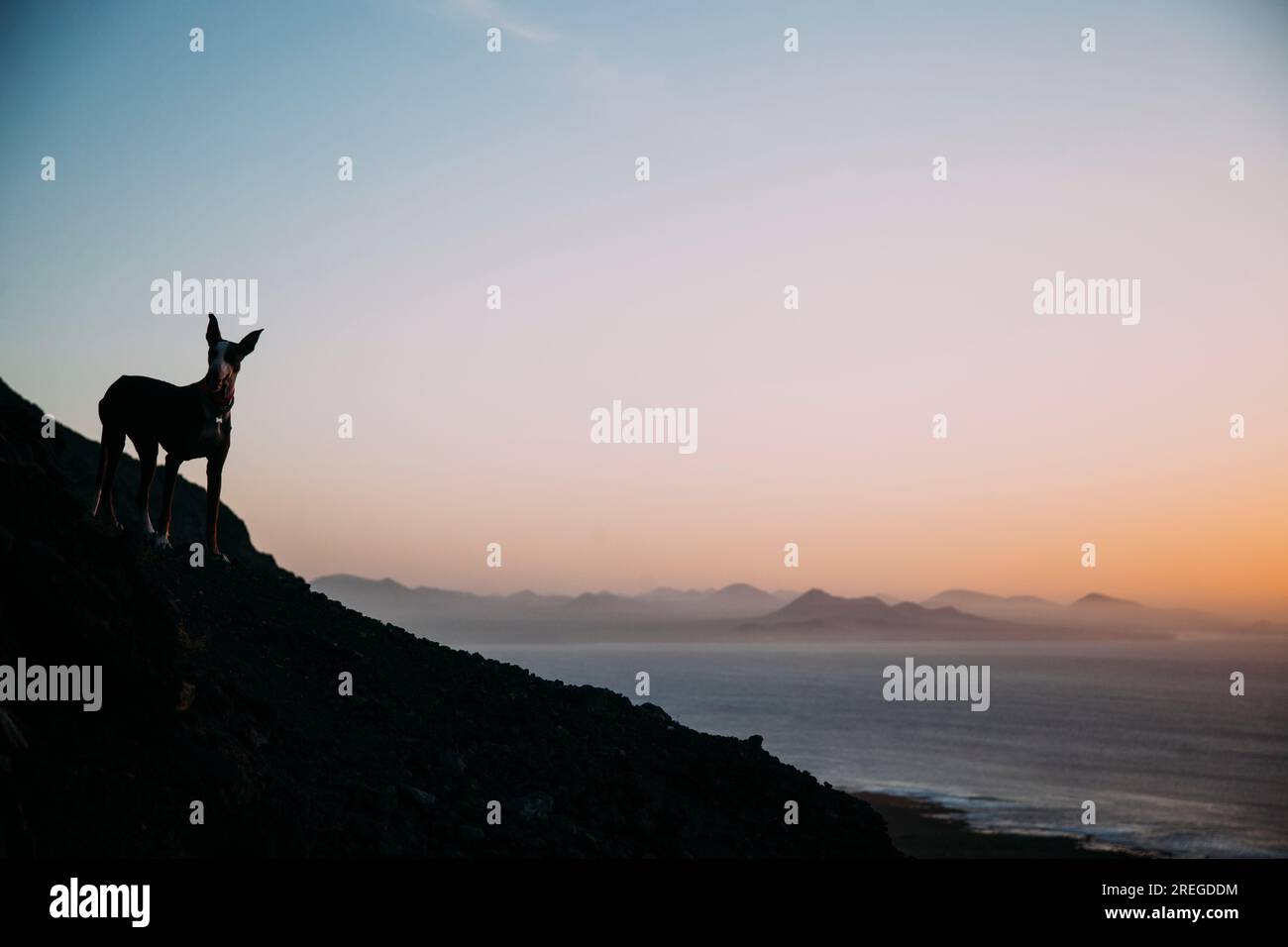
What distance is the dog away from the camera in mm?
16641

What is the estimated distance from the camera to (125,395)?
16703 millimetres

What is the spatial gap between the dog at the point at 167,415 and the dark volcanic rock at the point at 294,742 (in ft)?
5.26

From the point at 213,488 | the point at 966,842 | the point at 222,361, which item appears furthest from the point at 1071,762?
the point at 222,361

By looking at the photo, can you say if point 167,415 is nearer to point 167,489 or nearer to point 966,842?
point 167,489

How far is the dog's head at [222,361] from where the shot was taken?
16.8 meters

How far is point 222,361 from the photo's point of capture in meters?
16.8

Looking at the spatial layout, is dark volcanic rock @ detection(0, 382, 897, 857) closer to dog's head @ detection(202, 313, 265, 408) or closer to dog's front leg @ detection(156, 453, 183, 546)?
dog's front leg @ detection(156, 453, 183, 546)

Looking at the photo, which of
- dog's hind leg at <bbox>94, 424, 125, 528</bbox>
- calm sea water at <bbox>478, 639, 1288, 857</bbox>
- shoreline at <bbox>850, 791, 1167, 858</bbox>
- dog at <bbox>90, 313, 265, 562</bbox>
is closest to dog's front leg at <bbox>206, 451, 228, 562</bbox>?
dog at <bbox>90, 313, 265, 562</bbox>

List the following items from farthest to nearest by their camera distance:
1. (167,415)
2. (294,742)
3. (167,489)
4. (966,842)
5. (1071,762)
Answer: (1071,762) < (966,842) < (167,489) < (167,415) < (294,742)

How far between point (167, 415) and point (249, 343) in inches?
70.5

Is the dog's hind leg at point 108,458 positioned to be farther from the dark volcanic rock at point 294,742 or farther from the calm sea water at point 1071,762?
the calm sea water at point 1071,762

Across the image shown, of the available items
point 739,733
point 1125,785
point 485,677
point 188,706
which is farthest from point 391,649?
point 739,733

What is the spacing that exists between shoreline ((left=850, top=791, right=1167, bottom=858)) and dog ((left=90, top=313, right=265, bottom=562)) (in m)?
52.1
